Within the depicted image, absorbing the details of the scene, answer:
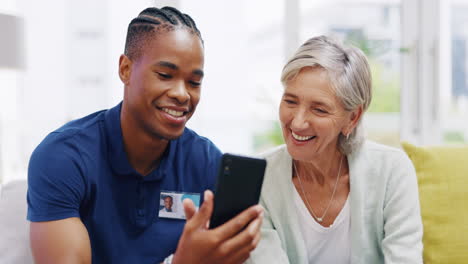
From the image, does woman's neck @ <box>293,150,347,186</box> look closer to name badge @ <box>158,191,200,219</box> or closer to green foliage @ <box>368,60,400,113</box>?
name badge @ <box>158,191,200,219</box>

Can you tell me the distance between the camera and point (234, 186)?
1.05 m

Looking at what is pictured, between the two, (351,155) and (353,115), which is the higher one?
(353,115)

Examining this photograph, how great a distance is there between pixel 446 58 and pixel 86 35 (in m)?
2.29

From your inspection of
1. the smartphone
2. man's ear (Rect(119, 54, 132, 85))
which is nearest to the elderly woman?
the smartphone

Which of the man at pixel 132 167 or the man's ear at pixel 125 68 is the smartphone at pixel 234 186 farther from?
the man's ear at pixel 125 68

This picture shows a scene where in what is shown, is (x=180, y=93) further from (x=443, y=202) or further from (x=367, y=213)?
(x=443, y=202)

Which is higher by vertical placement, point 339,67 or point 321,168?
point 339,67

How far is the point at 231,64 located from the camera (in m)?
3.00

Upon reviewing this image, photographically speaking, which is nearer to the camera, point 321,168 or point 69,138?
point 69,138

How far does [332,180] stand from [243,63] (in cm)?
162

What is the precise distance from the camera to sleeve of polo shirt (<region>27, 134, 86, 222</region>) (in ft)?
3.78

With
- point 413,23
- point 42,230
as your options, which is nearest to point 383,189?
point 42,230

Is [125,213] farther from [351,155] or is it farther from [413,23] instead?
[413,23]

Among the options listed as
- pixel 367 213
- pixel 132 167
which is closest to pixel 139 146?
pixel 132 167
